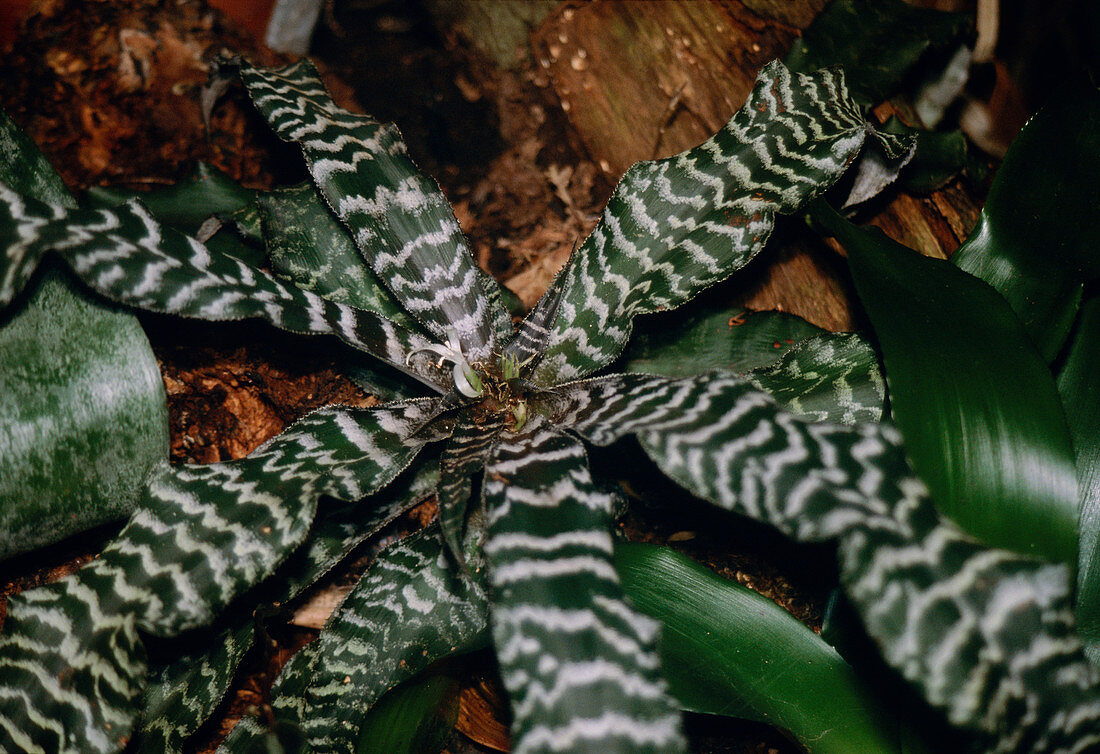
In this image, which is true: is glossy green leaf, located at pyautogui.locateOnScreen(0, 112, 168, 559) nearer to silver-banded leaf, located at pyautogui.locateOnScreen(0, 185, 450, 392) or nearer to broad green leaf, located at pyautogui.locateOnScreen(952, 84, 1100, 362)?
silver-banded leaf, located at pyautogui.locateOnScreen(0, 185, 450, 392)

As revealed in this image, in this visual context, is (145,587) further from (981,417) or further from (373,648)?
(981,417)

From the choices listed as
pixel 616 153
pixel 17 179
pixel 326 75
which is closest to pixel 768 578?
pixel 616 153

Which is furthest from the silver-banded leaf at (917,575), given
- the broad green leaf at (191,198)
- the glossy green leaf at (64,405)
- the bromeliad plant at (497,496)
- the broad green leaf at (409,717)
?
the broad green leaf at (191,198)

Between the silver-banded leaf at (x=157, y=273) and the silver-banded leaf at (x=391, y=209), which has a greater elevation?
the silver-banded leaf at (x=391, y=209)

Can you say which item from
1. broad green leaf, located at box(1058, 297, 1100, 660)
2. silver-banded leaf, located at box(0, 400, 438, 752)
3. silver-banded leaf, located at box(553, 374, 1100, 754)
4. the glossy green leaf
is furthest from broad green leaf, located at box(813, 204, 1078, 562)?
the glossy green leaf

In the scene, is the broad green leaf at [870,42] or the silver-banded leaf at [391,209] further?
the broad green leaf at [870,42]

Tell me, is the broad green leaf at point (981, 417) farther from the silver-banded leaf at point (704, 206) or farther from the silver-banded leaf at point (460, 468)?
the silver-banded leaf at point (460, 468)

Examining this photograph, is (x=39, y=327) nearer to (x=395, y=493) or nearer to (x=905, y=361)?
(x=395, y=493)
